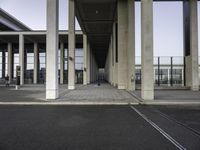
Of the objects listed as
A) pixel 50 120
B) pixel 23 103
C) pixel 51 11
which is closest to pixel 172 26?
pixel 51 11

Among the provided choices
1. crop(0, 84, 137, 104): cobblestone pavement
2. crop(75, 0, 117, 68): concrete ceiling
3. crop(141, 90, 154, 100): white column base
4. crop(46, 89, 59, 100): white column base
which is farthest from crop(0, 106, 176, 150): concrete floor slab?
crop(75, 0, 117, 68): concrete ceiling

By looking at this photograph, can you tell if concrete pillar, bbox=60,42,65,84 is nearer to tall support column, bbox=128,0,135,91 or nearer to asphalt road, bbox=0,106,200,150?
tall support column, bbox=128,0,135,91

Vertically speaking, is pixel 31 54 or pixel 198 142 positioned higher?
pixel 31 54

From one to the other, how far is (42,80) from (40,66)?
2.95m

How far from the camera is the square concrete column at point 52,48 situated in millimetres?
17391

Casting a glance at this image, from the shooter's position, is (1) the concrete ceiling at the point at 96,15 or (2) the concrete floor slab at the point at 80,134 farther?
(1) the concrete ceiling at the point at 96,15

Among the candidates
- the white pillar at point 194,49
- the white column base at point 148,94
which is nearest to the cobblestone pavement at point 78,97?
the white column base at point 148,94

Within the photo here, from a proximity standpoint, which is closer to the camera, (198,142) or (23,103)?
(198,142)

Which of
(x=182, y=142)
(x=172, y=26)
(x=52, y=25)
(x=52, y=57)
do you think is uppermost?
(x=172, y=26)

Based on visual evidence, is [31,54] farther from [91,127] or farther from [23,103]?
[91,127]

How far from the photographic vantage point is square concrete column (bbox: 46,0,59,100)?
17391mm

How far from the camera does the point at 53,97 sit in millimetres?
17828

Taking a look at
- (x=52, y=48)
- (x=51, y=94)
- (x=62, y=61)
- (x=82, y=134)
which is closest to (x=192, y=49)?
(x=52, y=48)

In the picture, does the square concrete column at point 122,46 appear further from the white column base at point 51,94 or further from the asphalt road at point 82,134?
the asphalt road at point 82,134
